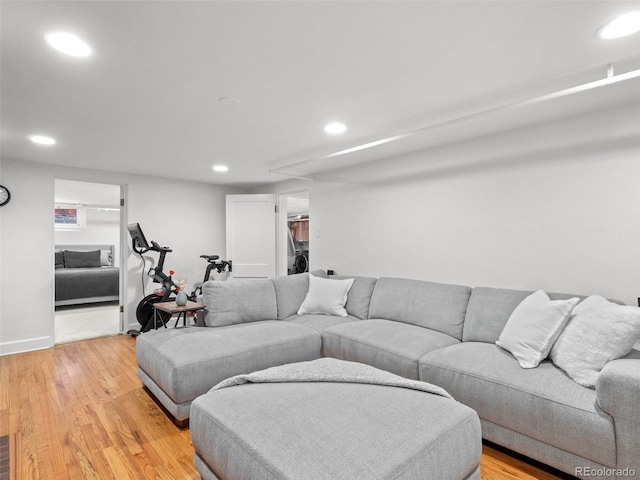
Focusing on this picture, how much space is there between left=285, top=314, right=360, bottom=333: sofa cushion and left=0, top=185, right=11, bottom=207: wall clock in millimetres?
3497

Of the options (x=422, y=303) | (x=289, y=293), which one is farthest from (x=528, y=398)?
(x=289, y=293)

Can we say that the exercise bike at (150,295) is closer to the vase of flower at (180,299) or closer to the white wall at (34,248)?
the white wall at (34,248)

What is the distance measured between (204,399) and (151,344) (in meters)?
1.26

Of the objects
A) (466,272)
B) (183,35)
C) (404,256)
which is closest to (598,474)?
(466,272)

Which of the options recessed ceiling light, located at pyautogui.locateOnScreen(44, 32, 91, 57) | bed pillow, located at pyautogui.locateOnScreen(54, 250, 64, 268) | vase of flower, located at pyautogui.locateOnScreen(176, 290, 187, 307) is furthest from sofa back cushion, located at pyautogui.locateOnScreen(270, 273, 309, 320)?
bed pillow, located at pyautogui.locateOnScreen(54, 250, 64, 268)

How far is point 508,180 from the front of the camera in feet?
9.82

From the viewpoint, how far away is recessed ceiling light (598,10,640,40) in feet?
4.92

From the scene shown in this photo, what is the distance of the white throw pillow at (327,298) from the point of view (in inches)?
146

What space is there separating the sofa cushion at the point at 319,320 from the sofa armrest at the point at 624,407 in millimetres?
2057

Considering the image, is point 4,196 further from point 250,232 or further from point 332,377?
point 332,377

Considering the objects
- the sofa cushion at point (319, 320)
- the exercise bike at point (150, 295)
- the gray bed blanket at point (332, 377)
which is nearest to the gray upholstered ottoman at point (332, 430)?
the gray bed blanket at point (332, 377)

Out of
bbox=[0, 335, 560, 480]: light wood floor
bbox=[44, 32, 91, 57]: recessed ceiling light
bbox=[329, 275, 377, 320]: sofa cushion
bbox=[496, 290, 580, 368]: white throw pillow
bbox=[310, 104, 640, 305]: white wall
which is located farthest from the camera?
bbox=[329, 275, 377, 320]: sofa cushion

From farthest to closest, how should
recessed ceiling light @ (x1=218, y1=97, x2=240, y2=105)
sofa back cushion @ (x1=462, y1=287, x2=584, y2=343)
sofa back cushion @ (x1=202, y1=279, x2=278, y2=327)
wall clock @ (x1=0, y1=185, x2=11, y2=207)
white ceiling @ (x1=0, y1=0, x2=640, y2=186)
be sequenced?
1. wall clock @ (x1=0, y1=185, x2=11, y2=207)
2. sofa back cushion @ (x1=202, y1=279, x2=278, y2=327)
3. sofa back cushion @ (x1=462, y1=287, x2=584, y2=343)
4. recessed ceiling light @ (x1=218, y1=97, x2=240, y2=105)
5. white ceiling @ (x1=0, y1=0, x2=640, y2=186)

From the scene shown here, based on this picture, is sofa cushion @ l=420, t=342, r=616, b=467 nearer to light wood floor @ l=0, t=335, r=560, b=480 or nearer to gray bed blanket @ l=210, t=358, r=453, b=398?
light wood floor @ l=0, t=335, r=560, b=480
